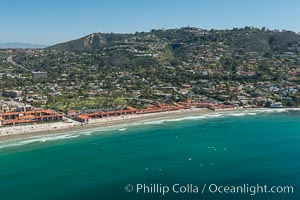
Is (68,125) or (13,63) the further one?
(13,63)

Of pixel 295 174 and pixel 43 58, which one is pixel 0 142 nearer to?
pixel 295 174

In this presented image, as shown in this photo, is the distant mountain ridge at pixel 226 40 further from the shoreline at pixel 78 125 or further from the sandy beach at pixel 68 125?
the sandy beach at pixel 68 125

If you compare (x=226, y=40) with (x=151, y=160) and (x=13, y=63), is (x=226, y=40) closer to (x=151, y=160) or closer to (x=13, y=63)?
(x=13, y=63)

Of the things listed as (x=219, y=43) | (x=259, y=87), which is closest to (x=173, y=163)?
(x=259, y=87)

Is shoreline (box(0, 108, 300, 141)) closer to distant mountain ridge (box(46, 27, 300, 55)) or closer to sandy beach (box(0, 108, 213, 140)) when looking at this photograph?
sandy beach (box(0, 108, 213, 140))

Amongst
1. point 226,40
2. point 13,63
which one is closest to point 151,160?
point 13,63

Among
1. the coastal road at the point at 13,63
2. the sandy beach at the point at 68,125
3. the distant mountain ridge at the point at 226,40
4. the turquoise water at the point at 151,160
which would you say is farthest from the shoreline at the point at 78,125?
the distant mountain ridge at the point at 226,40
